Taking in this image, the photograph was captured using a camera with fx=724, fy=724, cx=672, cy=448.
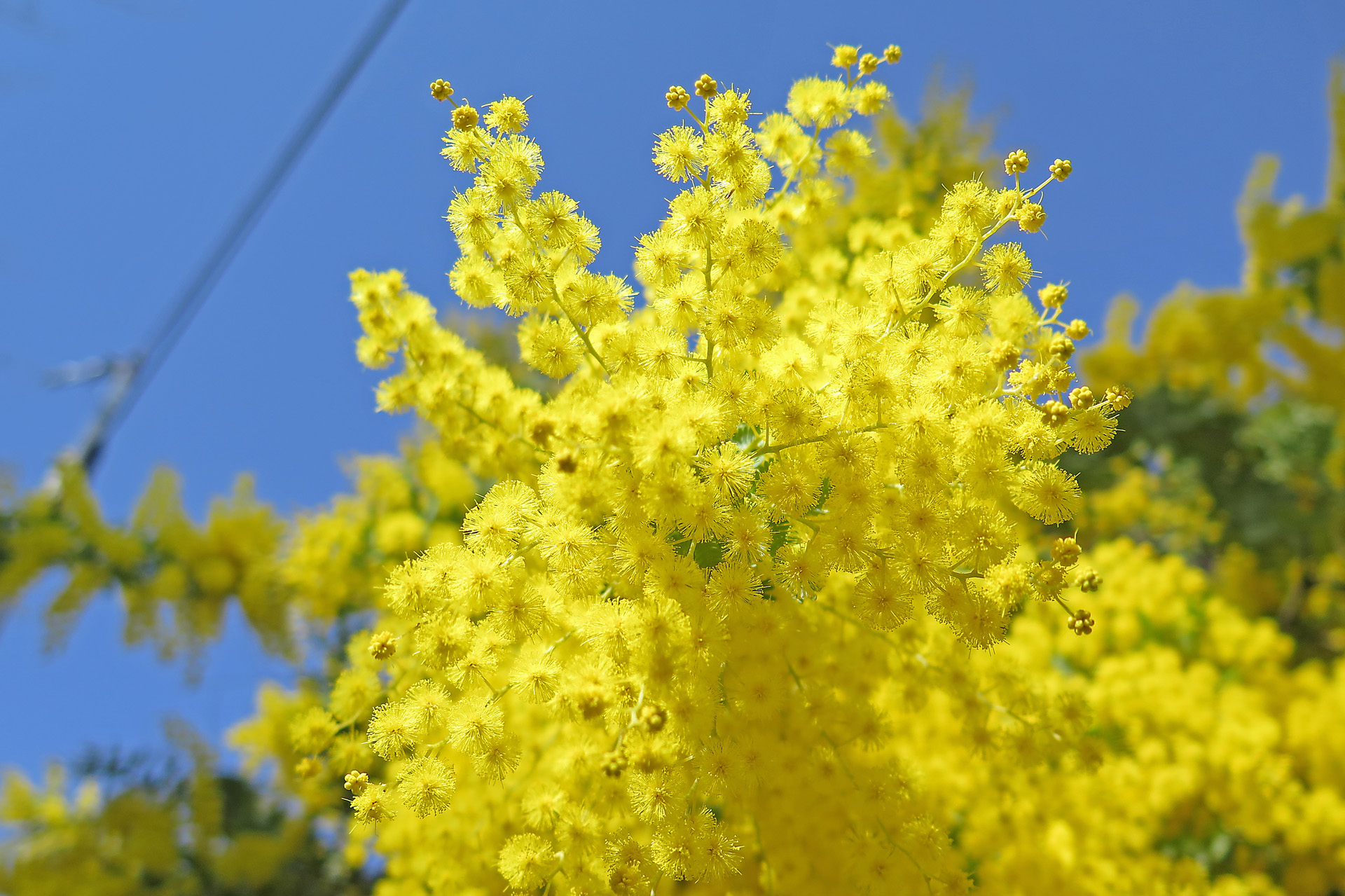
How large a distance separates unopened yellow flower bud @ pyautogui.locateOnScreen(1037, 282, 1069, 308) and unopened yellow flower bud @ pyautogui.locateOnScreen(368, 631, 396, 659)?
4.25 feet

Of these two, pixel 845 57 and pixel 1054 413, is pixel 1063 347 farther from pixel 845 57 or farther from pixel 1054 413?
pixel 845 57

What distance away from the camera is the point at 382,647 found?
1189 millimetres

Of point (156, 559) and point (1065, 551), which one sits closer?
point (1065, 551)

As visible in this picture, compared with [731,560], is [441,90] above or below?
above

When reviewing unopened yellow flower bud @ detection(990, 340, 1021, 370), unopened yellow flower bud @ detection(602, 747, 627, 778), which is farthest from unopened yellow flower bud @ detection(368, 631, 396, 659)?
unopened yellow flower bud @ detection(990, 340, 1021, 370)

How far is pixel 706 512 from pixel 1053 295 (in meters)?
0.77

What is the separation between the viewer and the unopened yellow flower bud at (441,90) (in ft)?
4.10

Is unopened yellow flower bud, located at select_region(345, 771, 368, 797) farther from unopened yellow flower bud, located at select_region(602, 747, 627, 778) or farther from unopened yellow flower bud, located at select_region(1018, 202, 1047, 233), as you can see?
unopened yellow flower bud, located at select_region(1018, 202, 1047, 233)

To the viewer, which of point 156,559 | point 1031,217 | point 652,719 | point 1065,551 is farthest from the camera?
point 156,559

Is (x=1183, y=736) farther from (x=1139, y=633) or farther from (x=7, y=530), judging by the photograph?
(x=7, y=530)

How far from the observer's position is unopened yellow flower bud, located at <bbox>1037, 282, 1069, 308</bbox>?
1.30 metres

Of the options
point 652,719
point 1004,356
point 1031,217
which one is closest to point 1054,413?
point 1004,356

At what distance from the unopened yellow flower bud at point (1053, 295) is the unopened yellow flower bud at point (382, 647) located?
1294mm

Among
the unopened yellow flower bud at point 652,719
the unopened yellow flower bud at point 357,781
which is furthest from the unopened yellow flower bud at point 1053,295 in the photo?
the unopened yellow flower bud at point 357,781
